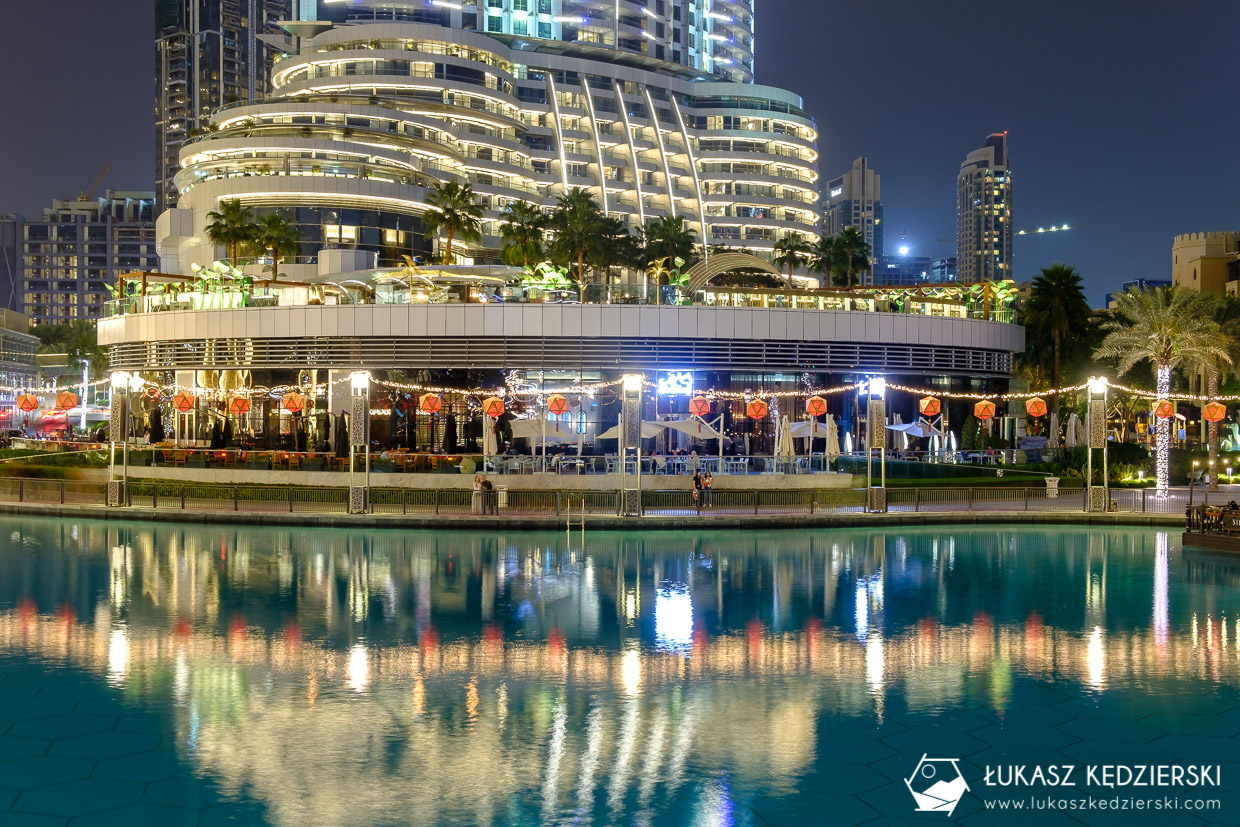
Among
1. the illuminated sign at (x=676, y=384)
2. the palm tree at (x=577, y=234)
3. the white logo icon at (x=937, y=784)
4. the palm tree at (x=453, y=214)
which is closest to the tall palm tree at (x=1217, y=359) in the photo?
the illuminated sign at (x=676, y=384)

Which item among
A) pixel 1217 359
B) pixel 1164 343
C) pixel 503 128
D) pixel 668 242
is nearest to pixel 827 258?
pixel 668 242

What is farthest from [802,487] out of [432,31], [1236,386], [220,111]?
[432,31]

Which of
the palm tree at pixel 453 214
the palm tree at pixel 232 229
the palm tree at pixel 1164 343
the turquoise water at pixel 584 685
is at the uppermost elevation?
the palm tree at pixel 453 214

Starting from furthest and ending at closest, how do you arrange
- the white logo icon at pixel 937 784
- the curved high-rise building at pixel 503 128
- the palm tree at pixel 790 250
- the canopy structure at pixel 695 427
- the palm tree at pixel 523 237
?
the palm tree at pixel 790 250, the curved high-rise building at pixel 503 128, the palm tree at pixel 523 237, the canopy structure at pixel 695 427, the white logo icon at pixel 937 784

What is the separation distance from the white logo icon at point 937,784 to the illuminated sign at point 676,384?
38.0 m

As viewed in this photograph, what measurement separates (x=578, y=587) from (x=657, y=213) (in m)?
113

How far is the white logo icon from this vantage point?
1102 cm

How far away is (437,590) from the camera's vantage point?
2278 cm

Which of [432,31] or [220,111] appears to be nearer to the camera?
[220,111]

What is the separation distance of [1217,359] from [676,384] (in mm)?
29402

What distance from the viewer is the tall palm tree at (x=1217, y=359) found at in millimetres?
48250

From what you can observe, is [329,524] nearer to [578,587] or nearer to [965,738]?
[578,587]

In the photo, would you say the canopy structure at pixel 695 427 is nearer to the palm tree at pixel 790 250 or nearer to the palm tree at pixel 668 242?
the palm tree at pixel 668 242

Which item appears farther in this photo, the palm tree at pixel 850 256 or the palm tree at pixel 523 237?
the palm tree at pixel 850 256
